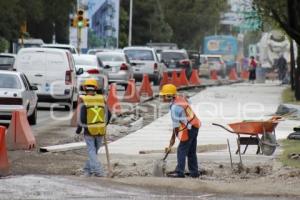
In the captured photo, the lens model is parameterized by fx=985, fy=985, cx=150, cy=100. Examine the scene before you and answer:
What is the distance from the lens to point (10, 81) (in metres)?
23.5

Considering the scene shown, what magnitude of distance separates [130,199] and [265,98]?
26115 millimetres

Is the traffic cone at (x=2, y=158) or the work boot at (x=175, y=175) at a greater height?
the traffic cone at (x=2, y=158)

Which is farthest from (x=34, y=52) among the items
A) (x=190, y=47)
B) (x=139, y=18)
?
(x=190, y=47)

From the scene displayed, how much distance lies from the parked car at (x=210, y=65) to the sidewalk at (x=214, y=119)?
27.3 m

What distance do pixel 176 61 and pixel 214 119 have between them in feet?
87.5

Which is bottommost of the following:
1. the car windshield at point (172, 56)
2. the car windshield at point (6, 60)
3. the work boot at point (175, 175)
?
the work boot at point (175, 175)

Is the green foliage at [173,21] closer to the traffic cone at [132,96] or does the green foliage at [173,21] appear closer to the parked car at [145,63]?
the parked car at [145,63]

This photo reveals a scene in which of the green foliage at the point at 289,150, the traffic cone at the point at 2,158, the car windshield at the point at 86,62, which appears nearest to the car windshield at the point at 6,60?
the car windshield at the point at 86,62

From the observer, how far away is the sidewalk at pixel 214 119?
66.8 ft

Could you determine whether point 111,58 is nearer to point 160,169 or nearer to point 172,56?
point 172,56

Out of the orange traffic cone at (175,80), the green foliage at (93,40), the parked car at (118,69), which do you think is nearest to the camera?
the parked car at (118,69)

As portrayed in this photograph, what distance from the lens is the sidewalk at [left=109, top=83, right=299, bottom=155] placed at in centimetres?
2036

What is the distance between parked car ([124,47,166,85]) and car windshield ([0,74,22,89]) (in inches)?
A: 877

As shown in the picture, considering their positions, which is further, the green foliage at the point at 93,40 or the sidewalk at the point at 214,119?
the green foliage at the point at 93,40
